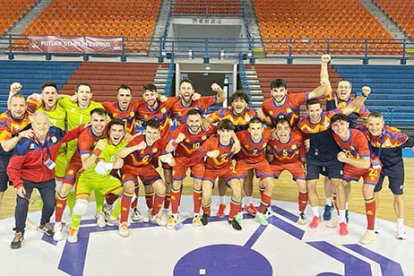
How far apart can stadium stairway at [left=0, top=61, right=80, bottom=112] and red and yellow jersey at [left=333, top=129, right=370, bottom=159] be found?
11066 millimetres

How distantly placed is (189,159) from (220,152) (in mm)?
416

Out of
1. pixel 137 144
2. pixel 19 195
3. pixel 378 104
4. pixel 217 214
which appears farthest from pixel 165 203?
pixel 378 104

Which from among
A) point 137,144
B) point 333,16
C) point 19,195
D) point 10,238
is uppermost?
point 333,16

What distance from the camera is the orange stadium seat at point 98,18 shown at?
16625 millimetres

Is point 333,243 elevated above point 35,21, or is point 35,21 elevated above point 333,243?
point 35,21

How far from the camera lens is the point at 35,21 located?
1750 cm

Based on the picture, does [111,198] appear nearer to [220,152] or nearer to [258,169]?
[220,152]

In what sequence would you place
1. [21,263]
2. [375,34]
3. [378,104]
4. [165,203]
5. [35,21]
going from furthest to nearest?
[35,21]
[375,34]
[378,104]
[165,203]
[21,263]

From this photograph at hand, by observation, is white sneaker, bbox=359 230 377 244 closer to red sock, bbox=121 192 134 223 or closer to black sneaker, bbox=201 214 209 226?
black sneaker, bbox=201 214 209 226

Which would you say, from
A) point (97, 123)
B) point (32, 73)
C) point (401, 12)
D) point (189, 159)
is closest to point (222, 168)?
point (189, 159)

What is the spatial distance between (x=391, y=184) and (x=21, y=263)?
4.04 meters

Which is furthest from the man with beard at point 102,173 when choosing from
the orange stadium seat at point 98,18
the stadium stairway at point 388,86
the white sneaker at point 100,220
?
the orange stadium seat at point 98,18

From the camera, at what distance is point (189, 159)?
465 centimetres

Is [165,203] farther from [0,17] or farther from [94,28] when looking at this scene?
[0,17]
